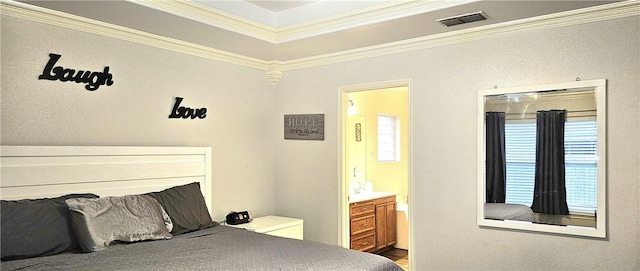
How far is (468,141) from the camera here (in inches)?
140

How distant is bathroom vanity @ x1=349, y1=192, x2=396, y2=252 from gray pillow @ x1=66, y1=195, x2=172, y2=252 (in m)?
2.22

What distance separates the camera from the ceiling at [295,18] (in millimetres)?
2990

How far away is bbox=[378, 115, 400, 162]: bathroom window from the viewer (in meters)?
6.06

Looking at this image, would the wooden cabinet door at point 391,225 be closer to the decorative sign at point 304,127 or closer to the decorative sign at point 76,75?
the decorative sign at point 304,127

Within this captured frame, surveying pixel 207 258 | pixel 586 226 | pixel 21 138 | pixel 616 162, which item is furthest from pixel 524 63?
pixel 21 138

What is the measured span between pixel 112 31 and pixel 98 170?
1027 mm

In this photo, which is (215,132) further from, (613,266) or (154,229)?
(613,266)

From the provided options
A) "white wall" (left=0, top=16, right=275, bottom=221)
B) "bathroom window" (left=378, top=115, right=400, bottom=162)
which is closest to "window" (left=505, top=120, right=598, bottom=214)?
"white wall" (left=0, top=16, right=275, bottom=221)

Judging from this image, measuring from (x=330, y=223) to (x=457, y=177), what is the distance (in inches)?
54.6

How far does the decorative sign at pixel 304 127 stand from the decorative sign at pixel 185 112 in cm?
92

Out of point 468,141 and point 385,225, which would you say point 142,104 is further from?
point 385,225

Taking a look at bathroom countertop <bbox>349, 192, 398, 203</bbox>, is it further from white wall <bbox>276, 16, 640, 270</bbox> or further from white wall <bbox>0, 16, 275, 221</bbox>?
white wall <bbox>0, 16, 275, 221</bbox>

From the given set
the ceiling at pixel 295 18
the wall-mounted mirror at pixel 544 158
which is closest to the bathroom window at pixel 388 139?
the ceiling at pixel 295 18

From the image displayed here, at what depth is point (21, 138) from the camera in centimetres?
297
